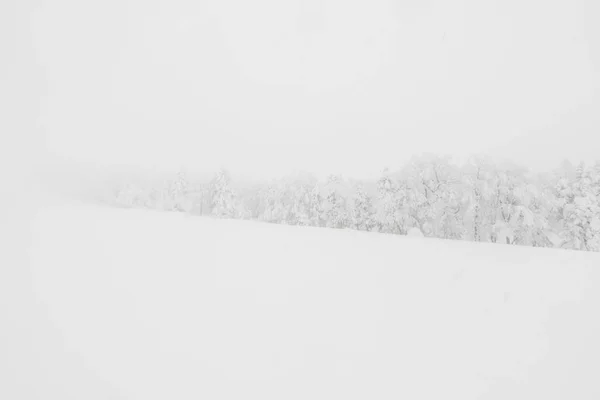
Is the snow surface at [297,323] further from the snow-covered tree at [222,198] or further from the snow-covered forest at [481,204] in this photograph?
the snow-covered tree at [222,198]

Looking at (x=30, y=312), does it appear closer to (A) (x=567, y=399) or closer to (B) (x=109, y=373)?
(B) (x=109, y=373)

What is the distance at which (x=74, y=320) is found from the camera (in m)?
6.57

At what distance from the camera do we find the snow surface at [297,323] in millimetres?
5152

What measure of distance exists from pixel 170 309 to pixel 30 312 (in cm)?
293

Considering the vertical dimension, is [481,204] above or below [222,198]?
below

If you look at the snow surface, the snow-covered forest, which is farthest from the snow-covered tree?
the snow surface

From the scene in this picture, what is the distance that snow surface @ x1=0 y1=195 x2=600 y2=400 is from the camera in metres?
5.15

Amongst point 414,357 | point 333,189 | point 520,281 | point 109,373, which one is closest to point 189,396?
point 109,373

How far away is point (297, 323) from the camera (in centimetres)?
666

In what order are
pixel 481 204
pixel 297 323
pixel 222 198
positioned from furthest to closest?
pixel 222 198 → pixel 481 204 → pixel 297 323

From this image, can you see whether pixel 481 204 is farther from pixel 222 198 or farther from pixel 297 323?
pixel 222 198

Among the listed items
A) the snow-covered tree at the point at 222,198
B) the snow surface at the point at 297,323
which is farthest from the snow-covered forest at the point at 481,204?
the snow-covered tree at the point at 222,198

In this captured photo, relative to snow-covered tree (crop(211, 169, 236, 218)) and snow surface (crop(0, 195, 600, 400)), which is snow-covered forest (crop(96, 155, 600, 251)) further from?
snow-covered tree (crop(211, 169, 236, 218))

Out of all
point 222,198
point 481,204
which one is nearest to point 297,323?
point 481,204
